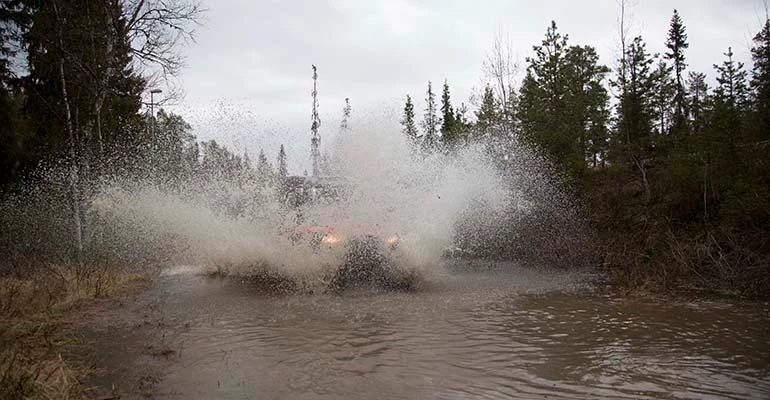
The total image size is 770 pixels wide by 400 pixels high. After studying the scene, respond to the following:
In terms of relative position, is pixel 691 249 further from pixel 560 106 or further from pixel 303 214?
pixel 560 106

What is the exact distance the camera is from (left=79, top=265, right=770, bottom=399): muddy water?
5.77 meters

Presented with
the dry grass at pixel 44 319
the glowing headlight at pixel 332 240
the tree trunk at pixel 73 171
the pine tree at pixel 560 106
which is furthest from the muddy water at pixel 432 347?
the pine tree at pixel 560 106

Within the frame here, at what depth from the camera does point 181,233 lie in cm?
1616

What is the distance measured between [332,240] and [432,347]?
5.87m

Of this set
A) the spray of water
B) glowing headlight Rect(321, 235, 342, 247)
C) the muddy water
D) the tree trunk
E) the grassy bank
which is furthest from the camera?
the tree trunk

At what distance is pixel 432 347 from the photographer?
7.38m

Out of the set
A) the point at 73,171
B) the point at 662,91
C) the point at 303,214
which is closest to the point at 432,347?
the point at 303,214

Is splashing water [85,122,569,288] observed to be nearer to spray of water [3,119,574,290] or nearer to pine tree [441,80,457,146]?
spray of water [3,119,574,290]

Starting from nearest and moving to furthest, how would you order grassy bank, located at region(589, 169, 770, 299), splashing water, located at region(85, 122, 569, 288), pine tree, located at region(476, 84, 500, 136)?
grassy bank, located at region(589, 169, 770, 299), splashing water, located at region(85, 122, 569, 288), pine tree, located at region(476, 84, 500, 136)

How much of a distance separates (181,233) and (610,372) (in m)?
13.1

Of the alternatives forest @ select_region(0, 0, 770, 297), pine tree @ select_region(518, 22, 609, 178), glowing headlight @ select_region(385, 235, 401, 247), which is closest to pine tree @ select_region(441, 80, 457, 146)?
pine tree @ select_region(518, 22, 609, 178)

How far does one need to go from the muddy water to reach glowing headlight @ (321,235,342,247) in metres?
1.48

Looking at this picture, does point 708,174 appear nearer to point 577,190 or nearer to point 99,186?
point 577,190

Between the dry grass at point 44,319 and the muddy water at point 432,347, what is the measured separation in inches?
21.2
